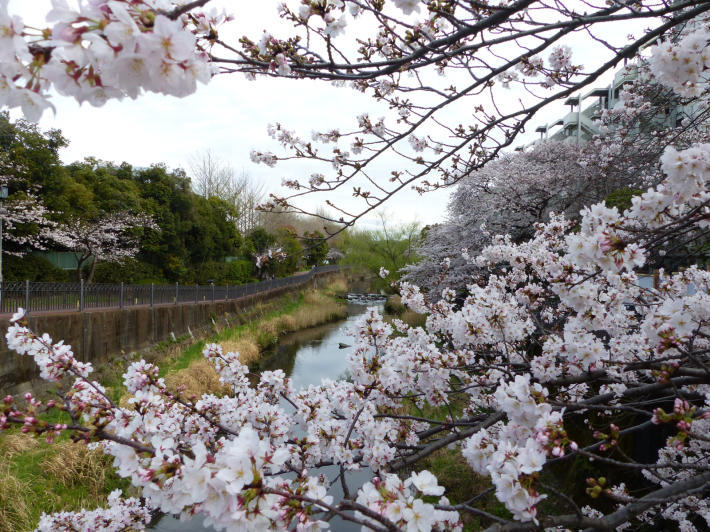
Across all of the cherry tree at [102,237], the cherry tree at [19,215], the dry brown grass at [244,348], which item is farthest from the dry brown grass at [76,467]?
the cherry tree at [102,237]

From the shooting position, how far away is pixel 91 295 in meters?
8.64

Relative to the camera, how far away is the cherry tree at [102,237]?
Answer: 12.5 metres

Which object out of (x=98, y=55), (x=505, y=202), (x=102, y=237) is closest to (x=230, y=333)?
(x=102, y=237)

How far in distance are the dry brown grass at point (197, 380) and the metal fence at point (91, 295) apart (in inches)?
96.6

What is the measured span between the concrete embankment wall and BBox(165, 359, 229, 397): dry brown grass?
5.22ft

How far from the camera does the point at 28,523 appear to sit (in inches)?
162

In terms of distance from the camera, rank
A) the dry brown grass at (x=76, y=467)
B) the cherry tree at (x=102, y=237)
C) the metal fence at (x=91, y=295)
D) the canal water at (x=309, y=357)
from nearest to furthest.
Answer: the dry brown grass at (x=76, y=467), the metal fence at (x=91, y=295), the canal water at (x=309, y=357), the cherry tree at (x=102, y=237)

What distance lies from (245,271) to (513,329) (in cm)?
1905

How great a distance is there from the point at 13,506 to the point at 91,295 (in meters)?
5.35

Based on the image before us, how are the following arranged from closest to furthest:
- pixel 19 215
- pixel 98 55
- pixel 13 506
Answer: pixel 98 55
pixel 13 506
pixel 19 215

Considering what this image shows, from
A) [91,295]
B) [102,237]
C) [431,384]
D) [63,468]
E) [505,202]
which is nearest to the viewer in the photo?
[431,384]

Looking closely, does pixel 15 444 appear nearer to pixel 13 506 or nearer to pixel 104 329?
pixel 13 506

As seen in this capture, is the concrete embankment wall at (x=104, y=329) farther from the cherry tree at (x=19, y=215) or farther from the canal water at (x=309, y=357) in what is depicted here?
the cherry tree at (x=19, y=215)

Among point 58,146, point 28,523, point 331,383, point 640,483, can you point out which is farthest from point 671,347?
point 58,146
